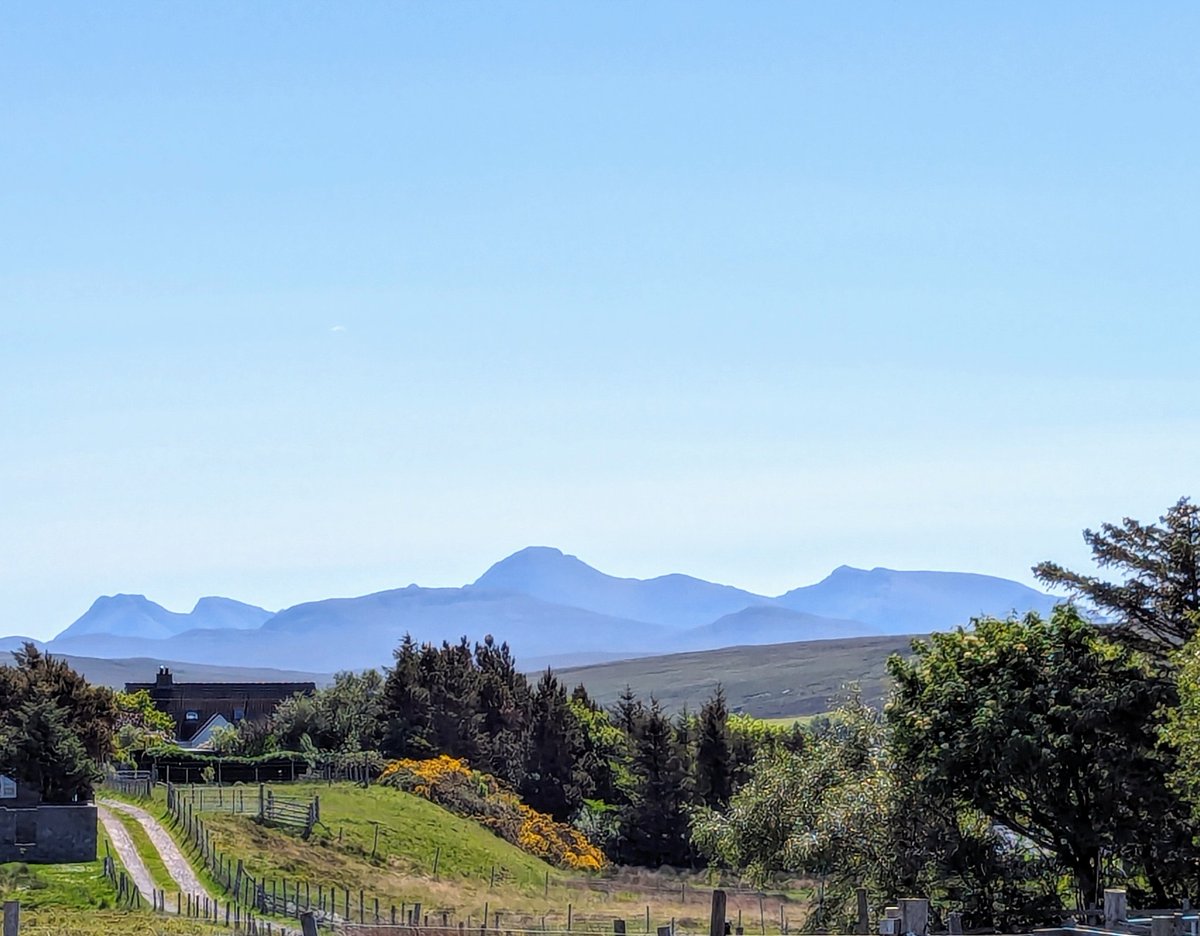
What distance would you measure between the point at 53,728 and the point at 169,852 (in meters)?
9.21

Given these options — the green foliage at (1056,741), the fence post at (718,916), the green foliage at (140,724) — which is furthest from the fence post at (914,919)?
the green foliage at (140,724)

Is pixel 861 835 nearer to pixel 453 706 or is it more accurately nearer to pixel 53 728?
pixel 53 728

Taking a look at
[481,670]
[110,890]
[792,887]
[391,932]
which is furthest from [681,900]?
[481,670]

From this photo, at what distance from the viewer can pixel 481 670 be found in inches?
5108

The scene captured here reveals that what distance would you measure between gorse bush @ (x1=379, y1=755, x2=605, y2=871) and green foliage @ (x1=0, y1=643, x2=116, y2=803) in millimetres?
20557

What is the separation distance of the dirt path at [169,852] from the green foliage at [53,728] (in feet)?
10.8

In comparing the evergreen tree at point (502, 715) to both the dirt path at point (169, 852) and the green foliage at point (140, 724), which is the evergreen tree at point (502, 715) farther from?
the dirt path at point (169, 852)

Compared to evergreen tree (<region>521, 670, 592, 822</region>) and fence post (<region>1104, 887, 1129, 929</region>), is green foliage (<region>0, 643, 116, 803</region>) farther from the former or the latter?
fence post (<region>1104, 887, 1129, 929</region>)

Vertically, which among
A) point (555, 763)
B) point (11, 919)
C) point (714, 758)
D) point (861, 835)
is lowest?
point (11, 919)

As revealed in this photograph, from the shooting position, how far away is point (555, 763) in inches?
4552

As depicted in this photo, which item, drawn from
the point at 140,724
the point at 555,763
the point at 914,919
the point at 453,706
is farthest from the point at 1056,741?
the point at 140,724

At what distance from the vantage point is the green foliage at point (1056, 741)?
137 ft

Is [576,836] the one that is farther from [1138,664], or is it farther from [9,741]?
[1138,664]

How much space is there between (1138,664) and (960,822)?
7.52 meters
